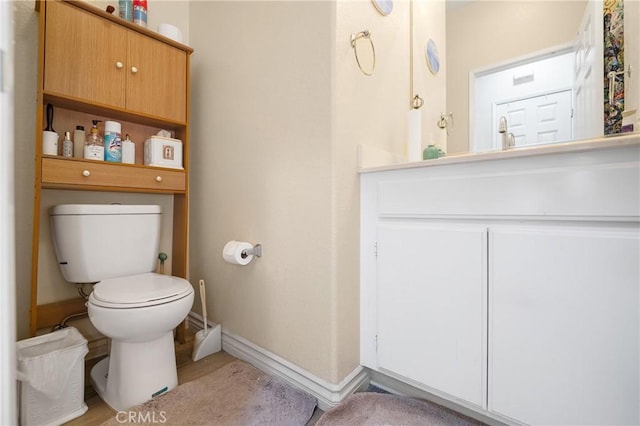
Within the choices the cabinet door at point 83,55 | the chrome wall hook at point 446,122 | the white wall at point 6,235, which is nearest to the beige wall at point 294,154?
the chrome wall hook at point 446,122

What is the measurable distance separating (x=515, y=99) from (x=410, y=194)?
74cm

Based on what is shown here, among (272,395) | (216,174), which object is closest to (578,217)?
(272,395)

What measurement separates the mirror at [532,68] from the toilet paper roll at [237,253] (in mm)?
1176

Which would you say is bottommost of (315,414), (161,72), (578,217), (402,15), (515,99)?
(315,414)

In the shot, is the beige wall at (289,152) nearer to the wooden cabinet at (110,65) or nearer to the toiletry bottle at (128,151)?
the wooden cabinet at (110,65)

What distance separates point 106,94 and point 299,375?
4.97ft

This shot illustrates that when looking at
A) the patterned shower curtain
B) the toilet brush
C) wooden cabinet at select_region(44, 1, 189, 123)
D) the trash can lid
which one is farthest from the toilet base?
the patterned shower curtain

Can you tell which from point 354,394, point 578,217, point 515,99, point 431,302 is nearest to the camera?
point 578,217

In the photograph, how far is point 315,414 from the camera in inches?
42.2

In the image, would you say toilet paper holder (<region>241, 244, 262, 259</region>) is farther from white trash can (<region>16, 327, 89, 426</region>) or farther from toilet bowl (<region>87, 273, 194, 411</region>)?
white trash can (<region>16, 327, 89, 426</region>)

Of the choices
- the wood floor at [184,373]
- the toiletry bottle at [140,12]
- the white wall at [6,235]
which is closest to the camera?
the white wall at [6,235]

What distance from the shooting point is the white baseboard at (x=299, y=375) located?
107 centimetres

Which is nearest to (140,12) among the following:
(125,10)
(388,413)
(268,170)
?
(125,10)

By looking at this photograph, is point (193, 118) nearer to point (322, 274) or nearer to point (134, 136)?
point (134, 136)
